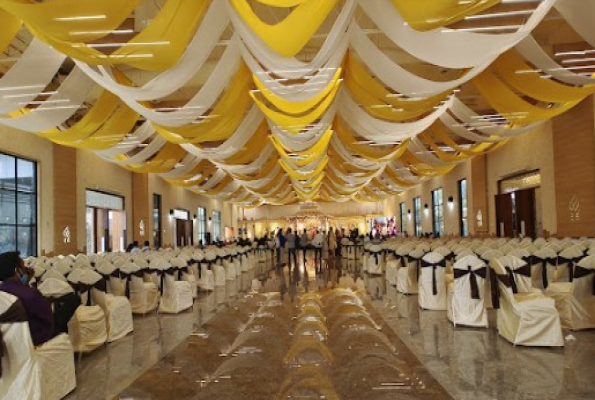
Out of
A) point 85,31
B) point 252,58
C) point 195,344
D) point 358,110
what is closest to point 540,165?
point 358,110

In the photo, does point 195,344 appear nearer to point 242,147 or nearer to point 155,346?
point 155,346

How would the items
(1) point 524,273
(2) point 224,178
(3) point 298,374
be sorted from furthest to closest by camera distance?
(2) point 224,178
(1) point 524,273
(3) point 298,374

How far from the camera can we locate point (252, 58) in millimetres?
7133

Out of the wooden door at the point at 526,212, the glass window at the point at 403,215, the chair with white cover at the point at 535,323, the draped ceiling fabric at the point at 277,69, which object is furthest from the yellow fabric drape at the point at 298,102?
the glass window at the point at 403,215

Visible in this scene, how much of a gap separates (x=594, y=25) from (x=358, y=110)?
196 inches

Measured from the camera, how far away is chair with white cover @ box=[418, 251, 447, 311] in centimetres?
827

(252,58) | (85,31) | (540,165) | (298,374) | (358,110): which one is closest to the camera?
(298,374)

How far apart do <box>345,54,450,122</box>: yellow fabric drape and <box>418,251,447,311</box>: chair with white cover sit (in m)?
2.45

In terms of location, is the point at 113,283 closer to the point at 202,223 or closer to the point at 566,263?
the point at 566,263

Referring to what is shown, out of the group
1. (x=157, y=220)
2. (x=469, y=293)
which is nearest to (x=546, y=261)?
(x=469, y=293)

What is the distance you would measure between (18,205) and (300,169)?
7.77 meters

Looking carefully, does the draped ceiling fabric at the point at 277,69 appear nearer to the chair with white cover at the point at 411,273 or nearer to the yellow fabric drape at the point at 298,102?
the yellow fabric drape at the point at 298,102

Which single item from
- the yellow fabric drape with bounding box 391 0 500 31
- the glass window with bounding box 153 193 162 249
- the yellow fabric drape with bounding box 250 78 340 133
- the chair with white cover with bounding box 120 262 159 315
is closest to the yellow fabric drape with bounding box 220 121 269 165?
the yellow fabric drape with bounding box 250 78 340 133

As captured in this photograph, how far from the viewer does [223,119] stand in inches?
374
